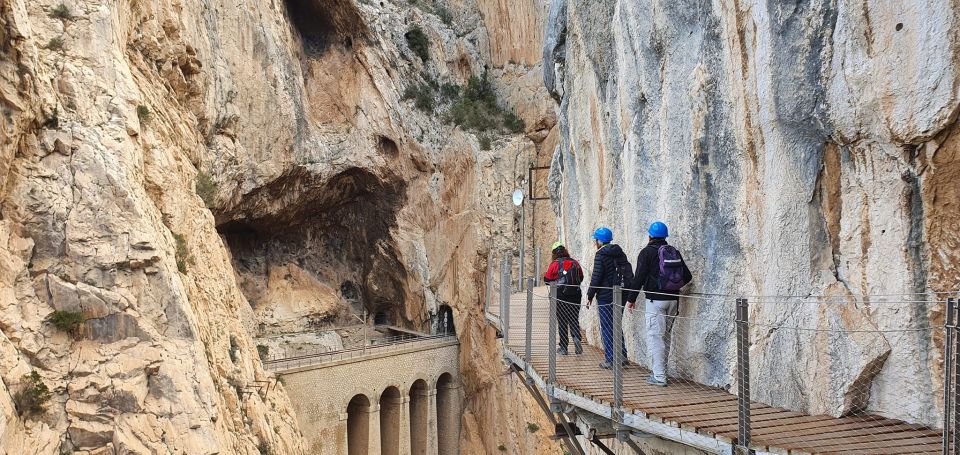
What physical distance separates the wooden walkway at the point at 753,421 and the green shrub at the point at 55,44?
10979mm

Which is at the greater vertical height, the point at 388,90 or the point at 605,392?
the point at 388,90

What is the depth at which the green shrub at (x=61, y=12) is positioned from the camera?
41.0 feet

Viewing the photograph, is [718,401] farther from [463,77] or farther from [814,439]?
[463,77]

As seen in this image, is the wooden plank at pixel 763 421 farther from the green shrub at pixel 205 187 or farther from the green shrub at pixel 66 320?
the green shrub at pixel 205 187

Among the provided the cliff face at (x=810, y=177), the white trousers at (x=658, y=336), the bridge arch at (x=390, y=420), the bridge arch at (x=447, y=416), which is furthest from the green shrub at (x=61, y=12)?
the bridge arch at (x=447, y=416)

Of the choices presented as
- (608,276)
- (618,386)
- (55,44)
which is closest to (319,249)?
(55,44)

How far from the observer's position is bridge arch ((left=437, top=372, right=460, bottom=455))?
26422 mm

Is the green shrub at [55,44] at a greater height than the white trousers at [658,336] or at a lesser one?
greater

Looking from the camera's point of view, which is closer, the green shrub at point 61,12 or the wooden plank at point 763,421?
the wooden plank at point 763,421

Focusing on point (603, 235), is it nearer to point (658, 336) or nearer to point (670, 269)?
point (670, 269)

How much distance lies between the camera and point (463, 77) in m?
30.1

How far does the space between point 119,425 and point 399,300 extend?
1860 centimetres

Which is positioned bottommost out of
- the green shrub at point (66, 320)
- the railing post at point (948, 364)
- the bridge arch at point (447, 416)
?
the bridge arch at point (447, 416)

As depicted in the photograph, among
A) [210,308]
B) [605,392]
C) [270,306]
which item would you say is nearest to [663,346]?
[605,392]
